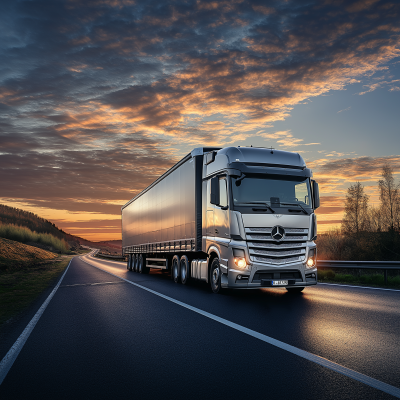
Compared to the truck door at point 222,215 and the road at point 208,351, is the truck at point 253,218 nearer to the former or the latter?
the truck door at point 222,215

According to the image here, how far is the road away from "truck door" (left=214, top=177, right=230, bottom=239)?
6.91 feet

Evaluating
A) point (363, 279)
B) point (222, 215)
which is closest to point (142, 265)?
point (363, 279)

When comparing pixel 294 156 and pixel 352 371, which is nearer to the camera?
pixel 352 371

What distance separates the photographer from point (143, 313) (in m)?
9.05

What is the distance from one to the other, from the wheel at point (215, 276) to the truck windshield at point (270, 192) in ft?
7.28

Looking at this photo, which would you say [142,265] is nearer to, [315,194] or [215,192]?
[215,192]

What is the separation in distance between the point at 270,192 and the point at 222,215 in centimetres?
149

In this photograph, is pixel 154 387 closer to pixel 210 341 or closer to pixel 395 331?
pixel 210 341

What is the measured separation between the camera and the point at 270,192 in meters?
10.9

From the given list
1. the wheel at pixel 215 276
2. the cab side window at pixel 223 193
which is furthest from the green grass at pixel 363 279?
the cab side window at pixel 223 193

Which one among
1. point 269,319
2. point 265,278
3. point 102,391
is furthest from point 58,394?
point 265,278

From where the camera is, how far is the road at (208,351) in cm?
415

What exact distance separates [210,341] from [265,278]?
4417mm

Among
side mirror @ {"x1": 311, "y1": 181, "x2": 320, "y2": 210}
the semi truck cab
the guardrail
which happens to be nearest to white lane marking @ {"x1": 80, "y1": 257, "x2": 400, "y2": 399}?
the semi truck cab
